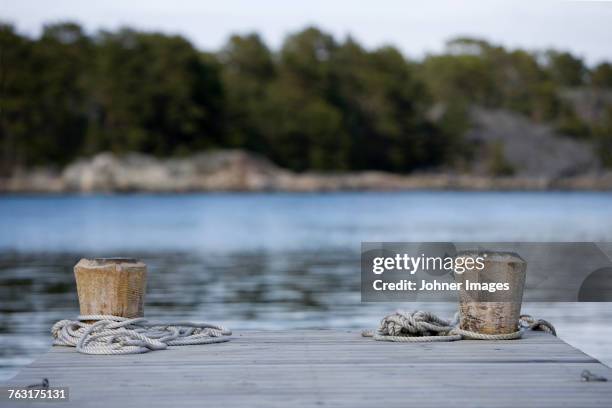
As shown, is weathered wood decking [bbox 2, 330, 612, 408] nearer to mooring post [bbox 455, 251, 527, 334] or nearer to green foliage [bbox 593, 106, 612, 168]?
mooring post [bbox 455, 251, 527, 334]

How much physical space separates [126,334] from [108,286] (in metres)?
0.40

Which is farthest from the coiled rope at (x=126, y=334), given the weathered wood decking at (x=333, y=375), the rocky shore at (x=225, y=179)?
the rocky shore at (x=225, y=179)

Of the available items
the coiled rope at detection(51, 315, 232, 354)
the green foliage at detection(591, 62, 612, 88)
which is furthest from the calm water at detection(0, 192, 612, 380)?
the green foliage at detection(591, 62, 612, 88)

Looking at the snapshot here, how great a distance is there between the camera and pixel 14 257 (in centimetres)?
2958

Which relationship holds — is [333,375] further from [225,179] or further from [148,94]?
[225,179]

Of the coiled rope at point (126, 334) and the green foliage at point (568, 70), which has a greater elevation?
the green foliage at point (568, 70)

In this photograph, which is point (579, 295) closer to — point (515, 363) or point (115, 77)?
point (515, 363)

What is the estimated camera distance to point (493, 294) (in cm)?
717

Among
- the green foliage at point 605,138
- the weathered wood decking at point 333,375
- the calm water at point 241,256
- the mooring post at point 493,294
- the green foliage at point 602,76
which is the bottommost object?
the calm water at point 241,256

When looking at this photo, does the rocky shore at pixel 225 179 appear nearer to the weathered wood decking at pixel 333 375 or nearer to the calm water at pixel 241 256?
the calm water at pixel 241 256

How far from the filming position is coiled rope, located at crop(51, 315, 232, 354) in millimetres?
6867

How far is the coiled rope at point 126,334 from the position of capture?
6867 millimetres

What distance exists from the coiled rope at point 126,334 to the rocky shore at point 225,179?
81.4m

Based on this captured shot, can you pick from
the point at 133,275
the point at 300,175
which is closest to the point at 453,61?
the point at 300,175
